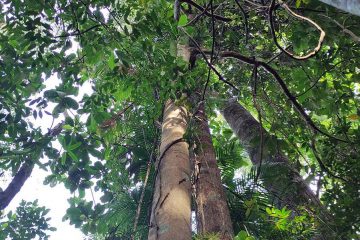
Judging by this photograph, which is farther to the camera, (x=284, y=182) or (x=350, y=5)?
(x=284, y=182)

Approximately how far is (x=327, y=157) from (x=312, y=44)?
1045mm

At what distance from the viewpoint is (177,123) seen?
3115mm

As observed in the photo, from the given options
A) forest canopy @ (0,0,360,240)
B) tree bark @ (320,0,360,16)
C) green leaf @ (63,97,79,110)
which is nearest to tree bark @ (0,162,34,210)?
forest canopy @ (0,0,360,240)

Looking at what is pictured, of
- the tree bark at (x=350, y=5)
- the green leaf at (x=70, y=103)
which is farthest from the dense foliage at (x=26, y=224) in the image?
the tree bark at (x=350, y=5)

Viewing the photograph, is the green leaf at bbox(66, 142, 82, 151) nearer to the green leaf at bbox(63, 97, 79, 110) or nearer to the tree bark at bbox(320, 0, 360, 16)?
the green leaf at bbox(63, 97, 79, 110)

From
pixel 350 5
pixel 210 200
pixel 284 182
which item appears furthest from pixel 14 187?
pixel 350 5

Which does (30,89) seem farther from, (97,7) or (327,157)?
(327,157)

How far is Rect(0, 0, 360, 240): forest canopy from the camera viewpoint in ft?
9.01

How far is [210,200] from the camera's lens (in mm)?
2932

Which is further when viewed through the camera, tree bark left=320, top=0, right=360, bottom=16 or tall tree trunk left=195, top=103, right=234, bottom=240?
tall tree trunk left=195, top=103, right=234, bottom=240

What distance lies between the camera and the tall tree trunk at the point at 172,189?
198cm

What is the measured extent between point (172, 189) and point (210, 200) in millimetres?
728

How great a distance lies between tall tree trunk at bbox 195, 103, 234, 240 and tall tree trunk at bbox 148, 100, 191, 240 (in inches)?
10.4

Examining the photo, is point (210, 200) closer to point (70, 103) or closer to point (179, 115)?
point (179, 115)
